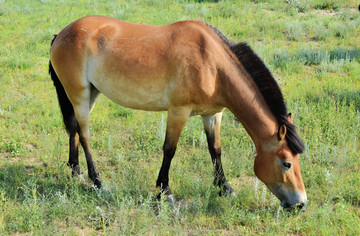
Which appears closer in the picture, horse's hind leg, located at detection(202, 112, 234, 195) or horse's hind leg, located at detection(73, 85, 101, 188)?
horse's hind leg, located at detection(202, 112, 234, 195)

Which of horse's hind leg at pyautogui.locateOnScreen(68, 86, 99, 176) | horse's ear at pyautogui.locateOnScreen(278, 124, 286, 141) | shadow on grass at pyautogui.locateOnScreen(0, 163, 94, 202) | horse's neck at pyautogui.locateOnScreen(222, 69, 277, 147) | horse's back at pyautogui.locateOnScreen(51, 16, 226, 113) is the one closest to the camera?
horse's ear at pyautogui.locateOnScreen(278, 124, 286, 141)

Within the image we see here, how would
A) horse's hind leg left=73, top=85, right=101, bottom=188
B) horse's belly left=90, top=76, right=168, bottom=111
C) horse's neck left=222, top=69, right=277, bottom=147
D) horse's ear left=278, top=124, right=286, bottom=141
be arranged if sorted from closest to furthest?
horse's ear left=278, top=124, right=286, bottom=141 → horse's neck left=222, top=69, right=277, bottom=147 → horse's belly left=90, top=76, right=168, bottom=111 → horse's hind leg left=73, top=85, right=101, bottom=188

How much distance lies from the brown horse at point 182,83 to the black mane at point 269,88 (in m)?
0.01

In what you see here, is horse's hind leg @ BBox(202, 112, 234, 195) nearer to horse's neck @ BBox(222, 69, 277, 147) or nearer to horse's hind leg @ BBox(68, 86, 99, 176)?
horse's neck @ BBox(222, 69, 277, 147)

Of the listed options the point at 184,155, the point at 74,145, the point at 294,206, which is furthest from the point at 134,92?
the point at 294,206

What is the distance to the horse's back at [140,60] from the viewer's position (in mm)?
4633

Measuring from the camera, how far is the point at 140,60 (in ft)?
16.0

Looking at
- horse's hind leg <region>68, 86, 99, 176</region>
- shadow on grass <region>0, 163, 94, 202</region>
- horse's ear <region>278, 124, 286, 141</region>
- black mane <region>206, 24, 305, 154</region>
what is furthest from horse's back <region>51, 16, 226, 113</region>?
shadow on grass <region>0, 163, 94, 202</region>

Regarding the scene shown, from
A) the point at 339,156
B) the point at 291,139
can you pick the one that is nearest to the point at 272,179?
the point at 291,139

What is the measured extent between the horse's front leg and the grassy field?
22cm

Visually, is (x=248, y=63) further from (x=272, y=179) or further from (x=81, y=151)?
(x=81, y=151)

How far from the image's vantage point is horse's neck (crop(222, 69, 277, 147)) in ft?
14.5

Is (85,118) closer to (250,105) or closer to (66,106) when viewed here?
(66,106)

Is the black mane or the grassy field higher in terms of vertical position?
the black mane
